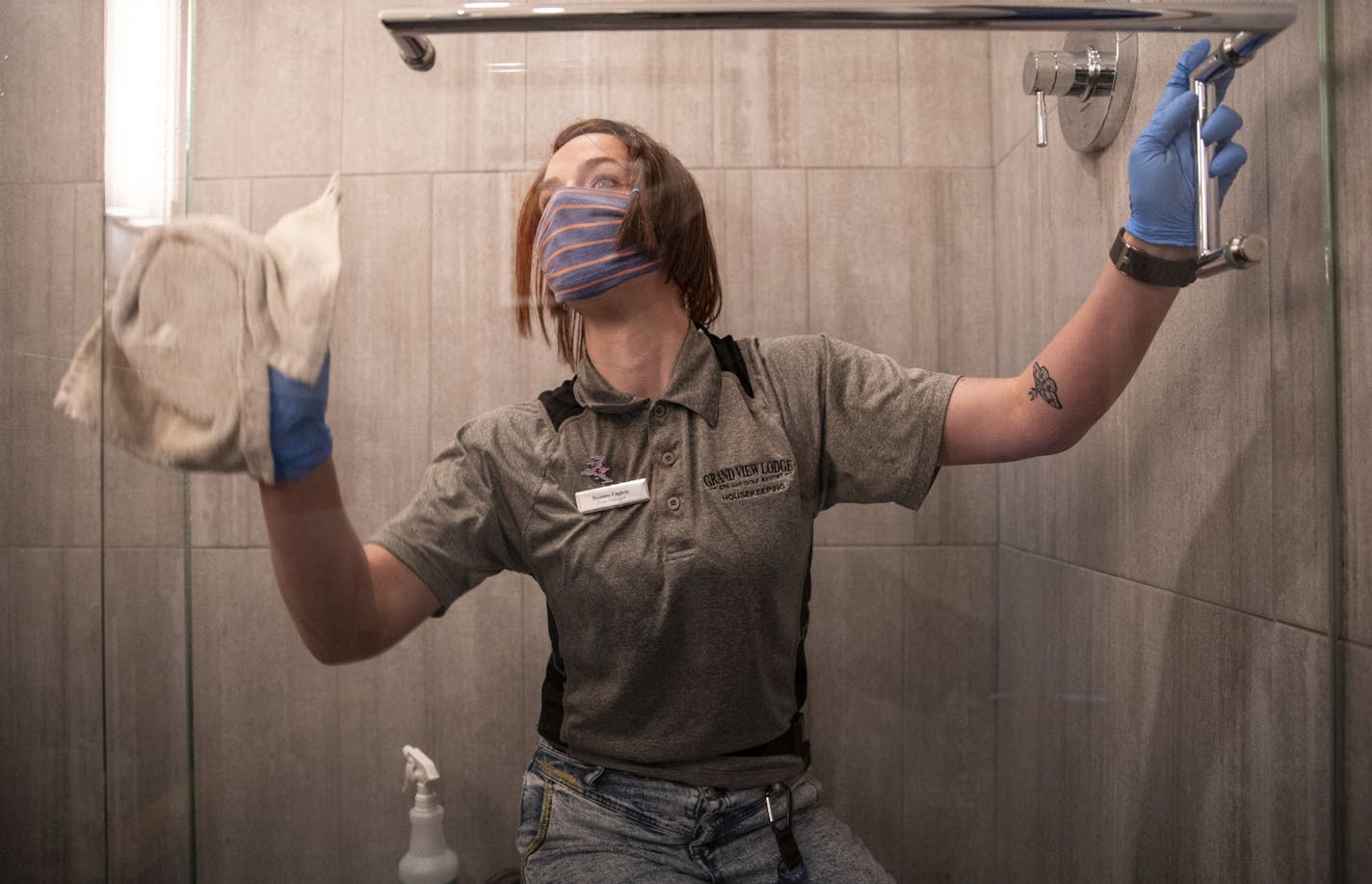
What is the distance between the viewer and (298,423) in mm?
641

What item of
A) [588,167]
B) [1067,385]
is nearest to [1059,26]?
[1067,385]

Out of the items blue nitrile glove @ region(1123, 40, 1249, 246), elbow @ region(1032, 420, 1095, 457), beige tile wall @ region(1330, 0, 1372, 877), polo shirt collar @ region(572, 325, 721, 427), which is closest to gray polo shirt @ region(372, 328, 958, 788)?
polo shirt collar @ region(572, 325, 721, 427)

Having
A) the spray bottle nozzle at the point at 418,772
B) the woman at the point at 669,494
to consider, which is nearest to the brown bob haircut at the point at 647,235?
the woman at the point at 669,494

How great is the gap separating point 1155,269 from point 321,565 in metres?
0.77

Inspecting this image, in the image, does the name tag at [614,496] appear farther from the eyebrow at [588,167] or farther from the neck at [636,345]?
the eyebrow at [588,167]

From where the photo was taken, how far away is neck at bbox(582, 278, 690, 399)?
0.79 metres

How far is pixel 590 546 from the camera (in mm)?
773

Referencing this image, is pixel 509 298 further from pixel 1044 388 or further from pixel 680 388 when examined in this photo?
pixel 1044 388

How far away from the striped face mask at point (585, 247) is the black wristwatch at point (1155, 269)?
429mm

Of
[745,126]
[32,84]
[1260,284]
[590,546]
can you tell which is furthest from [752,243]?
[32,84]

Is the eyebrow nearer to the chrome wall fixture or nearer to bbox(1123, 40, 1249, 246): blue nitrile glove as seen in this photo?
the chrome wall fixture

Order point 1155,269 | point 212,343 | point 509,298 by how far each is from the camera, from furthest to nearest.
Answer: point 509,298, point 1155,269, point 212,343

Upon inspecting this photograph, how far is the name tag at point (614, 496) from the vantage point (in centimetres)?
77

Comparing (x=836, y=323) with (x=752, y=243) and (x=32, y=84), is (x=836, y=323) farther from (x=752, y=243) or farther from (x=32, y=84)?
(x=32, y=84)
